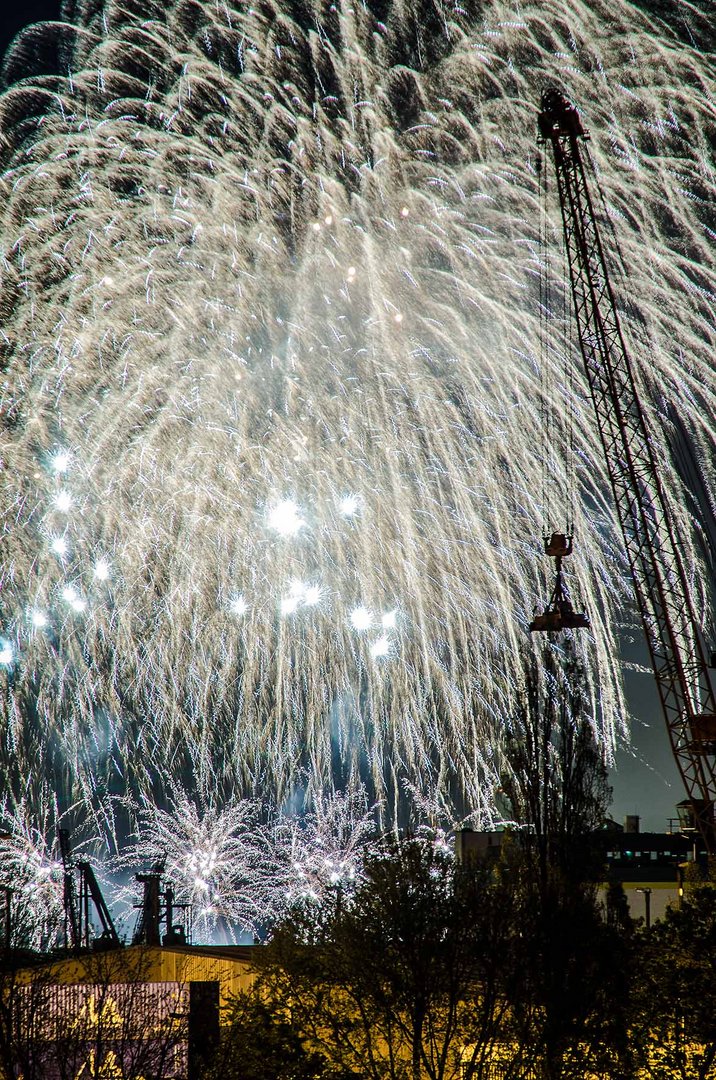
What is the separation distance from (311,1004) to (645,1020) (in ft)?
25.1

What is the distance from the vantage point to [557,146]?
44594mm

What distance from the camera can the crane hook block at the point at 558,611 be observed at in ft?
120

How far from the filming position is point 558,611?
121 feet

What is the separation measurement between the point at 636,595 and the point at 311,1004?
984 inches

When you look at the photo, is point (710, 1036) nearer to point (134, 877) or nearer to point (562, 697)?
point (562, 697)

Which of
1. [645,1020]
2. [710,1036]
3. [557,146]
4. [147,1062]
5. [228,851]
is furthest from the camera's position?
[228,851]

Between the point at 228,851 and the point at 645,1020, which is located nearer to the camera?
the point at 645,1020

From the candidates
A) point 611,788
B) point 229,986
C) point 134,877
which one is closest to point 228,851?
point 134,877

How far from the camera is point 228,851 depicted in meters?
52.9

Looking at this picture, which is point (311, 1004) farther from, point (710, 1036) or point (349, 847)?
point (349, 847)

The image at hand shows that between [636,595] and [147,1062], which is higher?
[636,595]

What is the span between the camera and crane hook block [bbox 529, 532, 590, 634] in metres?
36.7

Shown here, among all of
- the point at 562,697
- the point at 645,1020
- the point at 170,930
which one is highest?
the point at 562,697

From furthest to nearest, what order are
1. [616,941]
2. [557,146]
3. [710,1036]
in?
1. [557,146]
2. [616,941]
3. [710,1036]
